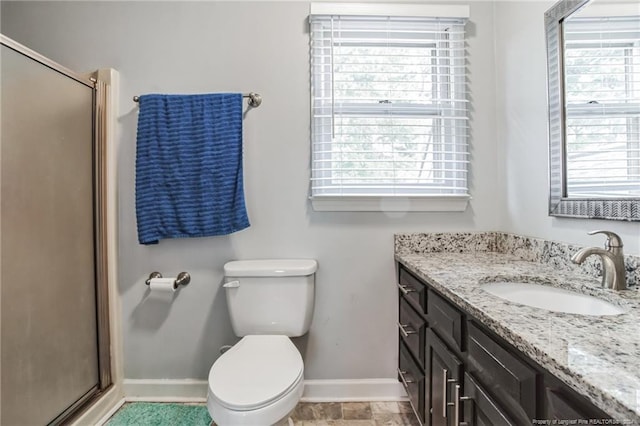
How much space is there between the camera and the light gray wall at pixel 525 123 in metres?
1.27

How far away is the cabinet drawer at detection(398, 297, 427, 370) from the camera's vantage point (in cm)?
120

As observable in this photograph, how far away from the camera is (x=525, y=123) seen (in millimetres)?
1387

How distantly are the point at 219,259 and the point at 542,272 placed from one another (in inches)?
57.1

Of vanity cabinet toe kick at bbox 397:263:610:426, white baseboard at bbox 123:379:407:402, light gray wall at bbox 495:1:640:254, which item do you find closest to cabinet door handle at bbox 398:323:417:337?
vanity cabinet toe kick at bbox 397:263:610:426

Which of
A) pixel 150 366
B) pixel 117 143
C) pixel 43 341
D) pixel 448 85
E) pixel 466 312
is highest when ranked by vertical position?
pixel 448 85

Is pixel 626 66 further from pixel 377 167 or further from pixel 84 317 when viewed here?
pixel 84 317

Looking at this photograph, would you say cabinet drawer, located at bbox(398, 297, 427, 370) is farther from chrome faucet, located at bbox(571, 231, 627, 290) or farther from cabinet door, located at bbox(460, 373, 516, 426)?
chrome faucet, located at bbox(571, 231, 627, 290)

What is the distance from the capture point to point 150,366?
1613 mm

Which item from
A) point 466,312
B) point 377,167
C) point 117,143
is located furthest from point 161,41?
point 466,312

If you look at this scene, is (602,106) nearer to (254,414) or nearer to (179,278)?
(254,414)

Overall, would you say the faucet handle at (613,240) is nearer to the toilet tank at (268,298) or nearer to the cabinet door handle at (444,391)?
the cabinet door handle at (444,391)

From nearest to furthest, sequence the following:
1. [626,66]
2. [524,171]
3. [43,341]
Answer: [626,66], [43,341], [524,171]

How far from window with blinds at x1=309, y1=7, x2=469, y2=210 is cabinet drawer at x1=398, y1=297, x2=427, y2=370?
1.92ft

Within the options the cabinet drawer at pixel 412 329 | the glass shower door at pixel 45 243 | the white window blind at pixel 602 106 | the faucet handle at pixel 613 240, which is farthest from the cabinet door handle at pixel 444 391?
the glass shower door at pixel 45 243
